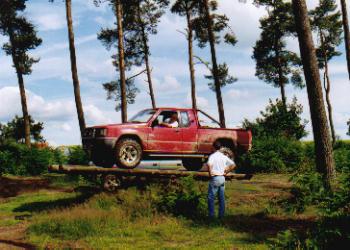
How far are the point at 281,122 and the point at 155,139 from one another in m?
14.4

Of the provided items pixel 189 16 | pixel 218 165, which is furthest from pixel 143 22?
pixel 218 165

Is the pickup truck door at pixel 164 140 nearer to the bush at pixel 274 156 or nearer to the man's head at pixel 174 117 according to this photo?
the man's head at pixel 174 117

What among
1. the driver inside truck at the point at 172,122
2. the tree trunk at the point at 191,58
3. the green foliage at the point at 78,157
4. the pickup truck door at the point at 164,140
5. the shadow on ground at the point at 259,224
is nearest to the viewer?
the shadow on ground at the point at 259,224

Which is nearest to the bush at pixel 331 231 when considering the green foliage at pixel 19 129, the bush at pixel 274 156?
the bush at pixel 274 156

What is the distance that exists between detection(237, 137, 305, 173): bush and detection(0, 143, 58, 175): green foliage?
32.8 feet

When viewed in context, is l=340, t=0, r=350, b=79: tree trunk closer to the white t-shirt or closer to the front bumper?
the white t-shirt

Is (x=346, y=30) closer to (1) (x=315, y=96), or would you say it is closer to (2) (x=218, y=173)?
(1) (x=315, y=96)

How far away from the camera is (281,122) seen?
2630 centimetres

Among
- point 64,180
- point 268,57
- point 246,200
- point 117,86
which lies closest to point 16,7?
point 117,86

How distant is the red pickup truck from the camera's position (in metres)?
12.9

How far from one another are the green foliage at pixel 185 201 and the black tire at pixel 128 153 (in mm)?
1267

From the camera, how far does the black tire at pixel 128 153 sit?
1297 centimetres

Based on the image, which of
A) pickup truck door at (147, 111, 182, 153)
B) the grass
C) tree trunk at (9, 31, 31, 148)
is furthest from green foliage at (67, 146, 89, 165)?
pickup truck door at (147, 111, 182, 153)

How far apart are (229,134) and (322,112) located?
3061 mm
